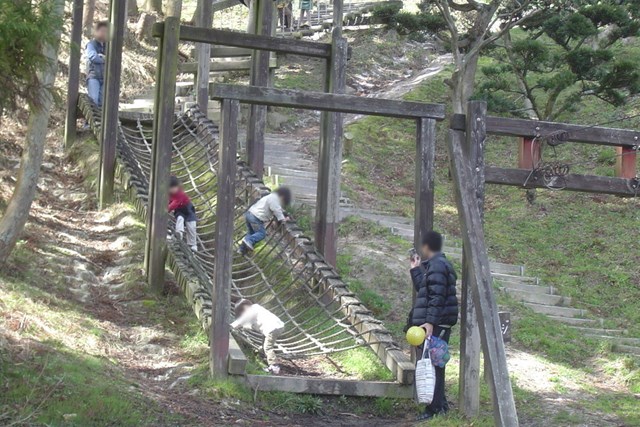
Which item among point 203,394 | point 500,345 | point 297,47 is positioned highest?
point 297,47

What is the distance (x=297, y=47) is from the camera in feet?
35.2

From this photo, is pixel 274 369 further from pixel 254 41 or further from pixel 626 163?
pixel 254 41

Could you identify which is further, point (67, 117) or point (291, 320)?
point (67, 117)

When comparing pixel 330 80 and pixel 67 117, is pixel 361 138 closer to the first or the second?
pixel 67 117

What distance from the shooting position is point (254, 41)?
10867 mm

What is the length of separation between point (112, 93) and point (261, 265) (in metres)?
3.48

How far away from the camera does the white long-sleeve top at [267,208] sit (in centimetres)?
1045

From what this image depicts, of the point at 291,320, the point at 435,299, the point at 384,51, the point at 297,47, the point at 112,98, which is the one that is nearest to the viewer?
the point at 435,299

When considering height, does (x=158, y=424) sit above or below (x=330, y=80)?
below

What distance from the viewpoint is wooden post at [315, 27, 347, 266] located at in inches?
414

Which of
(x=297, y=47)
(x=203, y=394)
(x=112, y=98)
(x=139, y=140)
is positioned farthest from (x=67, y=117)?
(x=203, y=394)

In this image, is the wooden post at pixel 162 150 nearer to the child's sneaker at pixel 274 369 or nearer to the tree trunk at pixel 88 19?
the child's sneaker at pixel 274 369

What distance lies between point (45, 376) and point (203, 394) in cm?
134

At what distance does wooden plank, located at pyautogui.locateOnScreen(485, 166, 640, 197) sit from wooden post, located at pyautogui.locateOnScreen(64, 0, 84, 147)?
28.7 ft
